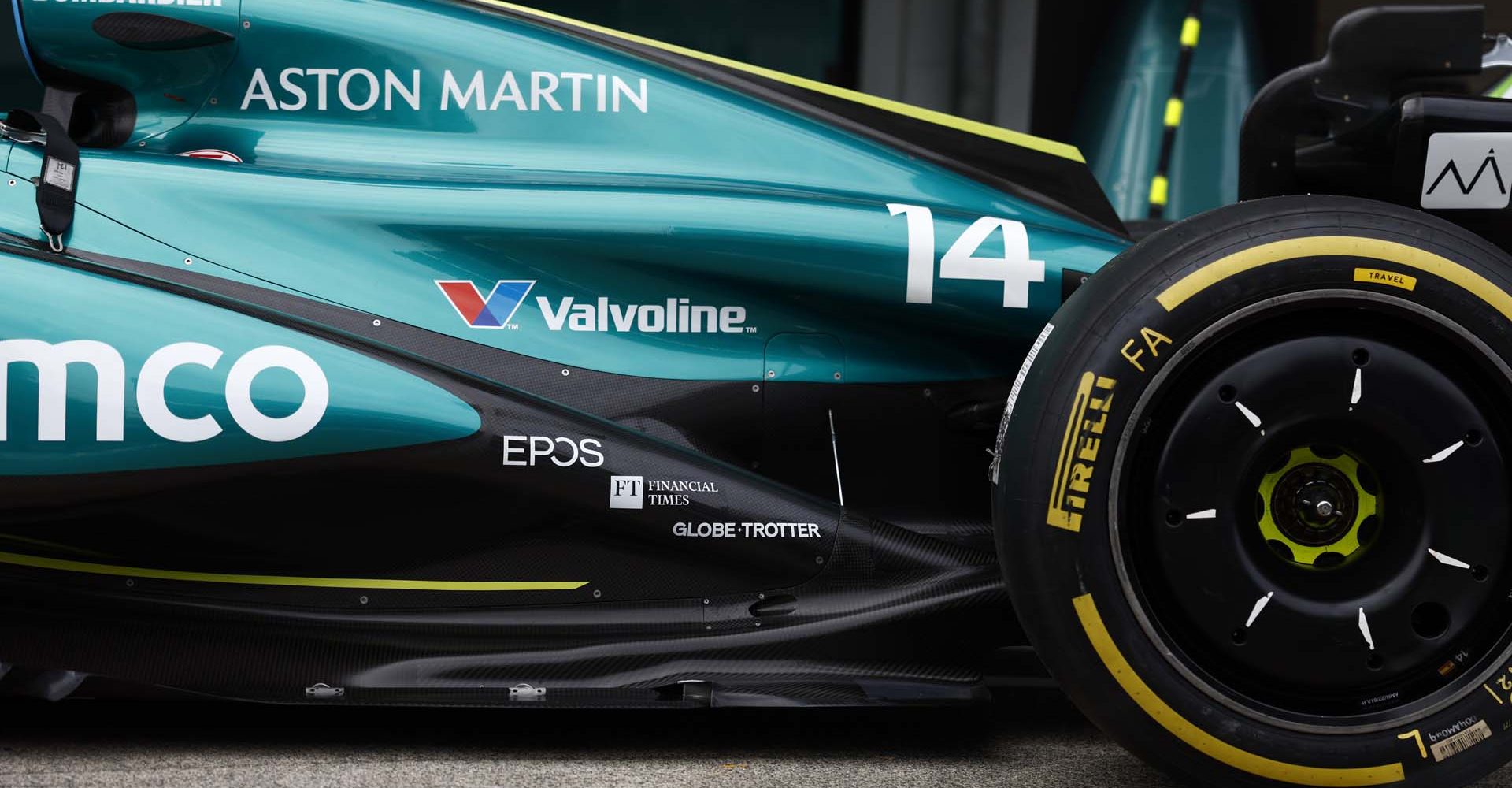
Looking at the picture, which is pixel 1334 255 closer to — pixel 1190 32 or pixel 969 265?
pixel 969 265

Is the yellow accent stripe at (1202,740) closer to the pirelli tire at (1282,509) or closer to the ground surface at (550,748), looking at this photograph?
the pirelli tire at (1282,509)

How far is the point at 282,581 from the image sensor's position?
2268 mm

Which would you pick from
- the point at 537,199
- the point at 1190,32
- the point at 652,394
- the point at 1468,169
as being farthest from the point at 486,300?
the point at 1190,32

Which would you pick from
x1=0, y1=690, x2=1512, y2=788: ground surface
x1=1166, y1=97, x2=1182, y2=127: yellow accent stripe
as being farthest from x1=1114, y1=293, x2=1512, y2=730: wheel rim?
x1=1166, y1=97, x2=1182, y2=127: yellow accent stripe

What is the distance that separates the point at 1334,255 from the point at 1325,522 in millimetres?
366

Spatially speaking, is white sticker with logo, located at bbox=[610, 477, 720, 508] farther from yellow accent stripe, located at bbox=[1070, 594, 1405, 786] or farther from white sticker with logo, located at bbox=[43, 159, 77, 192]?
white sticker with logo, located at bbox=[43, 159, 77, 192]

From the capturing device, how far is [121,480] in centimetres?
222

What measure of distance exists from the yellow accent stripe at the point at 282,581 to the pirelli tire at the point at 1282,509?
→ 2.49 feet

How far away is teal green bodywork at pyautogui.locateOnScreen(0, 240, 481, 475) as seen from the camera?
87.0 inches

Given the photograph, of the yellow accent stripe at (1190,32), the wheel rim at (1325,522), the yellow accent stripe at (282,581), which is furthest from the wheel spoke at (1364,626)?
the yellow accent stripe at (1190,32)

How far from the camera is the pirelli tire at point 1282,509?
6.44 ft

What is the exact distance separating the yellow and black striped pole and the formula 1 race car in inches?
136

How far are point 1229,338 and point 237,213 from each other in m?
1.53

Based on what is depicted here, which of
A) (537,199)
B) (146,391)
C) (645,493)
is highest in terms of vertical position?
(537,199)
